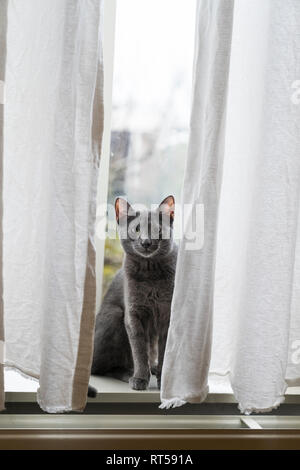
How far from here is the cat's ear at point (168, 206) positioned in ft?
4.02

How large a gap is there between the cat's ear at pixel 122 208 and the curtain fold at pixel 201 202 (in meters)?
0.20

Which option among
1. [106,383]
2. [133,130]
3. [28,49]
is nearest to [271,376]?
[106,383]

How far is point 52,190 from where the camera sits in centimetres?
102

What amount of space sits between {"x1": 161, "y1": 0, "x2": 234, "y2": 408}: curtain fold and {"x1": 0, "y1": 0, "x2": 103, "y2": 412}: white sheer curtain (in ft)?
0.64

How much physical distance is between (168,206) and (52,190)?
330 mm

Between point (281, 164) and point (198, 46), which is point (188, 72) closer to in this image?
point (198, 46)

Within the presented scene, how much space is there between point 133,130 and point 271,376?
2.34 feet

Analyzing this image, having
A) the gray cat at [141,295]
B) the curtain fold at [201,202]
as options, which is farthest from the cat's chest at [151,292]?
the curtain fold at [201,202]

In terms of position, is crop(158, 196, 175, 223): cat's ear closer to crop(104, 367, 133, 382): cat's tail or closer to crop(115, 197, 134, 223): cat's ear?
crop(115, 197, 134, 223): cat's ear

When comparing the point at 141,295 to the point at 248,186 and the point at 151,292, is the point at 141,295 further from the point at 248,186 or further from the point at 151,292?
the point at 248,186

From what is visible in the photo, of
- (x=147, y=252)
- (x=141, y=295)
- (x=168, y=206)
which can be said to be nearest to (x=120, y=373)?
(x=141, y=295)

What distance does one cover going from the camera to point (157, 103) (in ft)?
4.20

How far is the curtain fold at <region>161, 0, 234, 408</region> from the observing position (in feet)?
3.40

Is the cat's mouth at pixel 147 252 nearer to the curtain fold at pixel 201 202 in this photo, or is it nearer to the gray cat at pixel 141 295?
the gray cat at pixel 141 295
